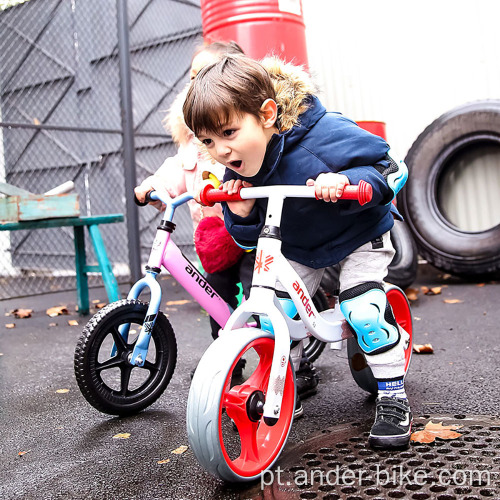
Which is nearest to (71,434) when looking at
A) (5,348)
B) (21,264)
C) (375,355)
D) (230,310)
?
(230,310)

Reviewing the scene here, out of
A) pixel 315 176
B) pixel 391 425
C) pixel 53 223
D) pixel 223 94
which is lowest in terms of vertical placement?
pixel 391 425

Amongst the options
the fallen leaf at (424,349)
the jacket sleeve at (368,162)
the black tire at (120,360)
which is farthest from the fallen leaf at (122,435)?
the fallen leaf at (424,349)

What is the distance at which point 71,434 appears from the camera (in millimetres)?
2398

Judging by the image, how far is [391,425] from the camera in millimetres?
2047

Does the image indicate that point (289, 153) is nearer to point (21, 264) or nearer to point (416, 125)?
point (416, 125)

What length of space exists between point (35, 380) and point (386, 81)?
4.49 m

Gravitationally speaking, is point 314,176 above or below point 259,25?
below

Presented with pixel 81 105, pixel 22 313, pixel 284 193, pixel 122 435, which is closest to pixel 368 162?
pixel 284 193

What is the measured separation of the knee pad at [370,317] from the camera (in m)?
2.07

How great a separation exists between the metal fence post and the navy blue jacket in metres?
3.73

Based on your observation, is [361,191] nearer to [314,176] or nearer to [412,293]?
[314,176]

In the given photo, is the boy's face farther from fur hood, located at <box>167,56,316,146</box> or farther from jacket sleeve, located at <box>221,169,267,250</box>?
jacket sleeve, located at <box>221,169,267,250</box>

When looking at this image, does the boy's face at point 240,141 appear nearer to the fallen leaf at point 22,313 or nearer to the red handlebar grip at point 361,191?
the red handlebar grip at point 361,191

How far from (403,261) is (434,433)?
9.41 ft
